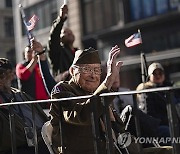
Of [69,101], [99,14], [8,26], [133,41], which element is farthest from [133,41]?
[8,26]

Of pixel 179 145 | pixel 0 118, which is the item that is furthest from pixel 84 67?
pixel 179 145

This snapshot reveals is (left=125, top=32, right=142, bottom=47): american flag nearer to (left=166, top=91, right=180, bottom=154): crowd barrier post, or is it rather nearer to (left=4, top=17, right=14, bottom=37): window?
(left=166, top=91, right=180, bottom=154): crowd barrier post

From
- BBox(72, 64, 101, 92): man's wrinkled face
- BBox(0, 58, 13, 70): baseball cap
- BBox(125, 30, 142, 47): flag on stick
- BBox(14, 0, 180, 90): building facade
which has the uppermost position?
BBox(14, 0, 180, 90): building facade

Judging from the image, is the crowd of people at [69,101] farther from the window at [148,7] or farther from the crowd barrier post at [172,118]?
the window at [148,7]

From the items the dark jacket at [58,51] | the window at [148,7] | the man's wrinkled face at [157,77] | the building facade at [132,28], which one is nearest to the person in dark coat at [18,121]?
the dark jacket at [58,51]

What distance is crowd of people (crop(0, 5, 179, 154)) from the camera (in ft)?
10.5

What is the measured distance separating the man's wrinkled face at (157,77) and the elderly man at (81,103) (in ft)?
8.63

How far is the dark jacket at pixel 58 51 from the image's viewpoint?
5.50 metres

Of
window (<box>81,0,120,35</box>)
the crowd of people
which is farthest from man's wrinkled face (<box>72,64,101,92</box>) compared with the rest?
window (<box>81,0,120,35</box>)

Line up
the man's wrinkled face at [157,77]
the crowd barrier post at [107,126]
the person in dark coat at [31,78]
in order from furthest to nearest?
1. the man's wrinkled face at [157,77]
2. the person in dark coat at [31,78]
3. the crowd barrier post at [107,126]

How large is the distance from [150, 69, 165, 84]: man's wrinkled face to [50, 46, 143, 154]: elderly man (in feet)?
8.63

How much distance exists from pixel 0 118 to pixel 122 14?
586 inches

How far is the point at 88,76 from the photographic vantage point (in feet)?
11.7

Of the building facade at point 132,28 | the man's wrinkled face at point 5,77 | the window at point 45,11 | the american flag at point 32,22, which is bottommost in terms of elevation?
the man's wrinkled face at point 5,77
